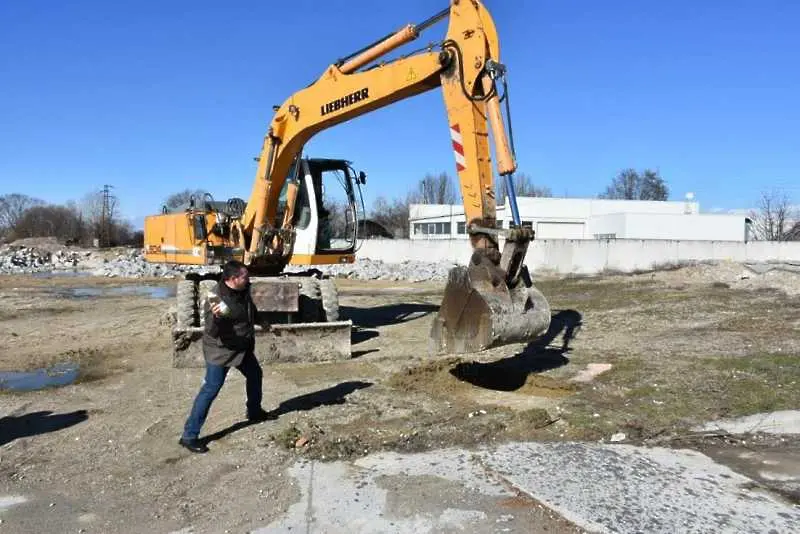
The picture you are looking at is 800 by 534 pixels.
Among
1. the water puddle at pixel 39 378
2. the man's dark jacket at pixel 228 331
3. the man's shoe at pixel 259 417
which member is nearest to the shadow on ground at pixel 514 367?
the man's shoe at pixel 259 417

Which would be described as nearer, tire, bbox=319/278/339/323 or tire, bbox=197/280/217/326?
tire, bbox=197/280/217/326

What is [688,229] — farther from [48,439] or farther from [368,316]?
[48,439]

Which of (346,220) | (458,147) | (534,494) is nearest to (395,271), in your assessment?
(346,220)

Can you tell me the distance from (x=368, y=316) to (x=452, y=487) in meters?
10.5

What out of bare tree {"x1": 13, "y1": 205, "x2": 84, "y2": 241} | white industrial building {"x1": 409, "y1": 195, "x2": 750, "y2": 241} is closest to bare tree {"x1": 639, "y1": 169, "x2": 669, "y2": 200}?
white industrial building {"x1": 409, "y1": 195, "x2": 750, "y2": 241}

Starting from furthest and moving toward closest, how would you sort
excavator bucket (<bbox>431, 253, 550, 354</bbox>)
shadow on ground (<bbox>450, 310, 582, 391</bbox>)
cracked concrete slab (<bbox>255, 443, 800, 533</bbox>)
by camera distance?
shadow on ground (<bbox>450, 310, 582, 391</bbox>)
excavator bucket (<bbox>431, 253, 550, 354</bbox>)
cracked concrete slab (<bbox>255, 443, 800, 533</bbox>)

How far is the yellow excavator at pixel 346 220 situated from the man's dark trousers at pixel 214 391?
94 centimetres

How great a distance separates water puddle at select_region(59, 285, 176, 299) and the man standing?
53.5 ft

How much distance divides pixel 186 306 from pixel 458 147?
16.7ft

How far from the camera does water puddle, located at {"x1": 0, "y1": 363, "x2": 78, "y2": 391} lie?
8.52 m

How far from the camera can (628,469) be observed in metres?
4.96

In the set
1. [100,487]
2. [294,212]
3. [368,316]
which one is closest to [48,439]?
[100,487]

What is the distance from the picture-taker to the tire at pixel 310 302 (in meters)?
10.6

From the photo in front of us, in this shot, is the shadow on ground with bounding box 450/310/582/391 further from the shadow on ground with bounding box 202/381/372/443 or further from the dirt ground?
the shadow on ground with bounding box 202/381/372/443
